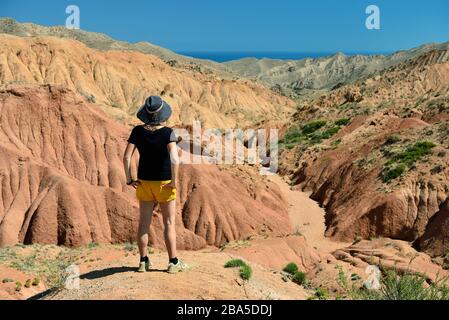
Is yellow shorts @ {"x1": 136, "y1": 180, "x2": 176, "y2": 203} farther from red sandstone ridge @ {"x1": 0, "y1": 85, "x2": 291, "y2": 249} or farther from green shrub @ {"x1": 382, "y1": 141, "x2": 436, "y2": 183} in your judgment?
green shrub @ {"x1": 382, "y1": 141, "x2": 436, "y2": 183}

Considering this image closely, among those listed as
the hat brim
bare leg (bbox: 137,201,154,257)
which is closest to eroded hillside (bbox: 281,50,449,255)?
bare leg (bbox: 137,201,154,257)

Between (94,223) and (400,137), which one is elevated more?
(400,137)

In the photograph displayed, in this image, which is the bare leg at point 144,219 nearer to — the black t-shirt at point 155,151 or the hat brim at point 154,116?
A: the black t-shirt at point 155,151

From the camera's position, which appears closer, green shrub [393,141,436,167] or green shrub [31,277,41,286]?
green shrub [31,277,41,286]

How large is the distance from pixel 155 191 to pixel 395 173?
26695mm

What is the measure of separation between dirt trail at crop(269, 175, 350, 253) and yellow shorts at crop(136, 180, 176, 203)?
66.8 ft

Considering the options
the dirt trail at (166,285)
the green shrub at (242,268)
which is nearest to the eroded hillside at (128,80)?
the green shrub at (242,268)

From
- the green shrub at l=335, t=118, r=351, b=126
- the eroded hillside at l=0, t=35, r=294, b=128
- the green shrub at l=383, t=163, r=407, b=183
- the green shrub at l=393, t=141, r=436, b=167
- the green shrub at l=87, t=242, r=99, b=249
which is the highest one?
the eroded hillside at l=0, t=35, r=294, b=128

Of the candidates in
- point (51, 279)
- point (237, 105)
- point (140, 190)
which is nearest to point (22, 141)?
point (51, 279)

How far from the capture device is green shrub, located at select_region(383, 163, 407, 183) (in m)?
31.7

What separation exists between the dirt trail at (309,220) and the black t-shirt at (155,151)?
2059 cm

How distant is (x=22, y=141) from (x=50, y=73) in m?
53.8

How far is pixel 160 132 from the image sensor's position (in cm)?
771

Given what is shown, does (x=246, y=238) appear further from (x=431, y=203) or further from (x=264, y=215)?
(x=431, y=203)
